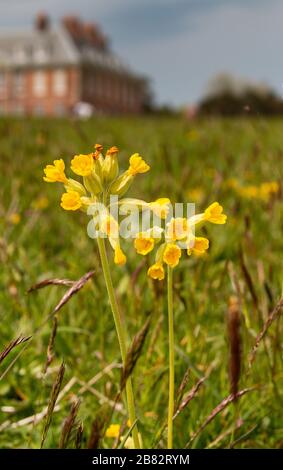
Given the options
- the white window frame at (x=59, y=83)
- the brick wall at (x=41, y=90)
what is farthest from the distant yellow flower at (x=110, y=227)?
the white window frame at (x=59, y=83)

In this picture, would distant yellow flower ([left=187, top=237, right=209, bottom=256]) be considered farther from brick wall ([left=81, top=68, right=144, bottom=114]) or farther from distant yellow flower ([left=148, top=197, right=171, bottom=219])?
brick wall ([left=81, top=68, right=144, bottom=114])

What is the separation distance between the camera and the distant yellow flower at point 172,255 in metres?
0.71

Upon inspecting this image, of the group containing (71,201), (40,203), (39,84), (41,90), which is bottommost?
(40,203)

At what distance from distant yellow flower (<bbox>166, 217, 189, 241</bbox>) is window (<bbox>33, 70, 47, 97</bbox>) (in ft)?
183

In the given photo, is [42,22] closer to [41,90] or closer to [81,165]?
[41,90]

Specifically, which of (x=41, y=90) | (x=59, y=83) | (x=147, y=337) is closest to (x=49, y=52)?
(x=41, y=90)

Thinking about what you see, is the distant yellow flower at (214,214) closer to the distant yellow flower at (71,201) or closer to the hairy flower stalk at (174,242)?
the hairy flower stalk at (174,242)

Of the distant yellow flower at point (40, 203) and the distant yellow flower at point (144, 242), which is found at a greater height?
the distant yellow flower at point (144, 242)

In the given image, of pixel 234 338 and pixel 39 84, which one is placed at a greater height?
pixel 39 84

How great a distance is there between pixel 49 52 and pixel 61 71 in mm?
2851

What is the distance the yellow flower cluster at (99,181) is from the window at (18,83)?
5819 cm

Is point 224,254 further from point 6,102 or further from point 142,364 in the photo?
point 6,102

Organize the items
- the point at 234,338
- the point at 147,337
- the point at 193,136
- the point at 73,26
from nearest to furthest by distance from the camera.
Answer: the point at 234,338 → the point at 147,337 → the point at 193,136 → the point at 73,26

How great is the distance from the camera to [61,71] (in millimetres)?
54438
